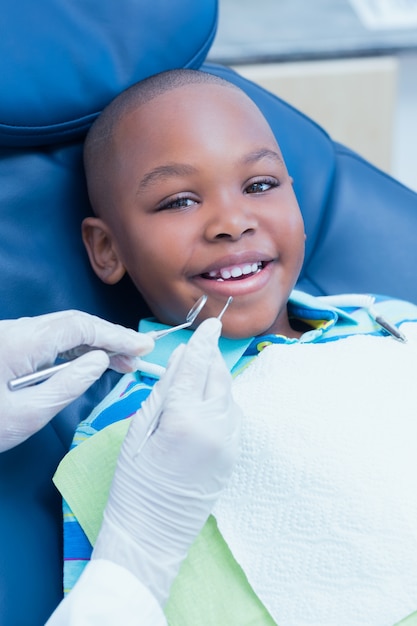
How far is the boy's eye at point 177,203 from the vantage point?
1.24 metres

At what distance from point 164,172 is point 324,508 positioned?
533 millimetres

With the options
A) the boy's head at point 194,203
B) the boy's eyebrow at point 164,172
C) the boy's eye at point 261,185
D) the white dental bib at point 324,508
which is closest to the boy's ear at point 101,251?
the boy's head at point 194,203

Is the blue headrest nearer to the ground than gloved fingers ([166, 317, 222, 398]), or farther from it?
farther from it

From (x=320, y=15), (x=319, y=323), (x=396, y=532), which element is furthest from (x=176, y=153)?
(x=320, y=15)

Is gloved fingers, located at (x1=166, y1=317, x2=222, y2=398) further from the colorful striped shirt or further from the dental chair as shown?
the dental chair

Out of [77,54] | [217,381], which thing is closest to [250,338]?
[217,381]

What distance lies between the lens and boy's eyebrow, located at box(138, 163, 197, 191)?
4.06ft

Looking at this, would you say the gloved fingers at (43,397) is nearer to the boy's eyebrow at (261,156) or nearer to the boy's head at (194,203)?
the boy's head at (194,203)

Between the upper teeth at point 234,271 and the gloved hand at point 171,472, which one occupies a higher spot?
the upper teeth at point 234,271

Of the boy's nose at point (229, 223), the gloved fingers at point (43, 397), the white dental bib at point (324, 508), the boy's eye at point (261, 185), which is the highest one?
the boy's eye at point (261, 185)

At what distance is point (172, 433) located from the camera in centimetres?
94

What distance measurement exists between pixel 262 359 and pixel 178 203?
264mm

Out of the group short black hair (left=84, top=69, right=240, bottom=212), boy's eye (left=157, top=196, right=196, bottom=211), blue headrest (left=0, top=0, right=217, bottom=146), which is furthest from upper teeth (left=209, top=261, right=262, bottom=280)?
blue headrest (left=0, top=0, right=217, bottom=146)

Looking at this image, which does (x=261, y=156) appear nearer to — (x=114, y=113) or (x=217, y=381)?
(x=114, y=113)
